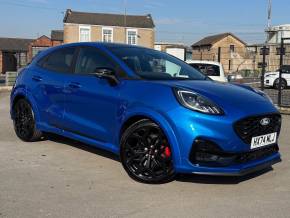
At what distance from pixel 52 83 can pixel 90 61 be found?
0.73 metres

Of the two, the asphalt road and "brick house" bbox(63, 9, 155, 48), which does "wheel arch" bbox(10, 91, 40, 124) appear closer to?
the asphalt road

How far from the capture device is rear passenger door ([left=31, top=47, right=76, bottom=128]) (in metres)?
6.14

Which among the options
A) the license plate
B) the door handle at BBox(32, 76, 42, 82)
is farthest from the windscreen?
the door handle at BBox(32, 76, 42, 82)

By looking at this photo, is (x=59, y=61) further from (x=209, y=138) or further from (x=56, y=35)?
(x=56, y=35)

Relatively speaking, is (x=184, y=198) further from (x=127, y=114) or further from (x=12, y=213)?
(x=12, y=213)

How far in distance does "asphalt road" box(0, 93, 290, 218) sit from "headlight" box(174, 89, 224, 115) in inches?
34.1

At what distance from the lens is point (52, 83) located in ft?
20.6

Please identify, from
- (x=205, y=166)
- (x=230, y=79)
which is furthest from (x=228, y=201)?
(x=230, y=79)

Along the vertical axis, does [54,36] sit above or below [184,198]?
above

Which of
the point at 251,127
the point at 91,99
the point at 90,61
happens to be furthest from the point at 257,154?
the point at 90,61

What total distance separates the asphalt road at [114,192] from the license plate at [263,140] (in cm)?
47

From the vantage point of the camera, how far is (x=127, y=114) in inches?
200

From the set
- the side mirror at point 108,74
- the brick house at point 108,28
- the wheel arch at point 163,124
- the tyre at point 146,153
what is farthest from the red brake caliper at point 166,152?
the brick house at point 108,28

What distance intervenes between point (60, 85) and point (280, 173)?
3072mm
